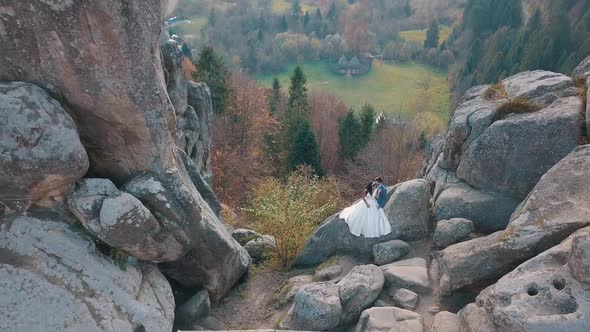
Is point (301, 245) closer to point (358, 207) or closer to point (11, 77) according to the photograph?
point (358, 207)

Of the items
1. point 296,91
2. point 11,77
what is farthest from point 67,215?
point 296,91

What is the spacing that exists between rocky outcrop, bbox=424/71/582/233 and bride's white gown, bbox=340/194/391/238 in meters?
1.73

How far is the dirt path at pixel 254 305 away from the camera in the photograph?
41.9 feet

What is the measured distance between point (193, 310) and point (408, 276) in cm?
593

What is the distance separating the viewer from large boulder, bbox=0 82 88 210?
8.67 m

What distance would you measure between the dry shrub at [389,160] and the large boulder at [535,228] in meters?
21.7

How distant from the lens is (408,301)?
11.4 meters

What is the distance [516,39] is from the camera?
63.5 meters

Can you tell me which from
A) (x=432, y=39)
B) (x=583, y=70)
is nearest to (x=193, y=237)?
(x=583, y=70)

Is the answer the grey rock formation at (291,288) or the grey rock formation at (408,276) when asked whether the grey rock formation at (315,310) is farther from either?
the grey rock formation at (408,276)

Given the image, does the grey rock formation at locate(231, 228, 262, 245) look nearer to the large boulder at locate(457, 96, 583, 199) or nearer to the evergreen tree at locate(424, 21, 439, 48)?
the large boulder at locate(457, 96, 583, 199)

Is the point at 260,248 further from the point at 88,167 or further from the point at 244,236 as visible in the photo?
the point at 88,167

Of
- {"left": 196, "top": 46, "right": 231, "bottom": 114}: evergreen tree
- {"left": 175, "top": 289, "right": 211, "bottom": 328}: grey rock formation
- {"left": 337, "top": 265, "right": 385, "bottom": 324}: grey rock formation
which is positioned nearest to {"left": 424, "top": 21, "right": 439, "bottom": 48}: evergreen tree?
{"left": 196, "top": 46, "right": 231, "bottom": 114}: evergreen tree

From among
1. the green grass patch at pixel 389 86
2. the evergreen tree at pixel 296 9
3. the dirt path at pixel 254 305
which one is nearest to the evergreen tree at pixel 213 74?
the dirt path at pixel 254 305
